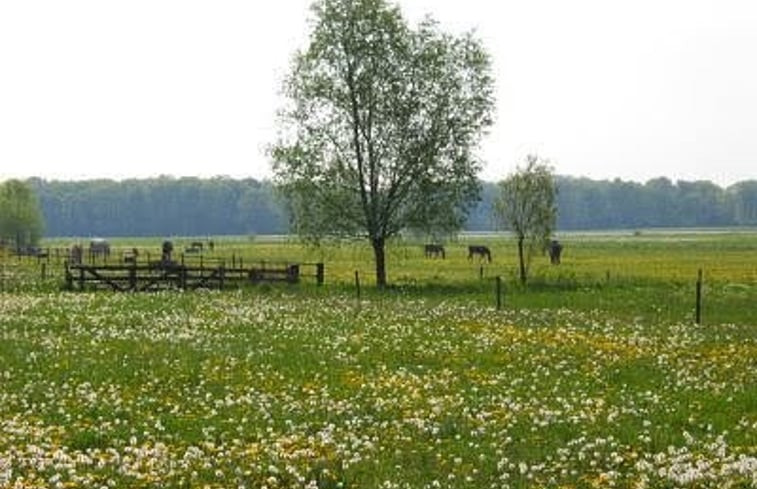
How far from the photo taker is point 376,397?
19.5m

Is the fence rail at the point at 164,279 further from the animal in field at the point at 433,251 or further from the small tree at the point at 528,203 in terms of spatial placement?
the animal in field at the point at 433,251

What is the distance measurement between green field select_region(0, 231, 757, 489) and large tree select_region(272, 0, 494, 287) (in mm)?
17231

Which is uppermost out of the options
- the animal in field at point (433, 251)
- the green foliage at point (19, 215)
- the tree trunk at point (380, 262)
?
the green foliage at point (19, 215)

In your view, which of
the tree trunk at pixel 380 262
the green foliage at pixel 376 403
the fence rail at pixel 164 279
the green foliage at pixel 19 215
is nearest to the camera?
the green foliage at pixel 376 403

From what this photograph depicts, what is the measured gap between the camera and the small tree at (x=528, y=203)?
57875 millimetres

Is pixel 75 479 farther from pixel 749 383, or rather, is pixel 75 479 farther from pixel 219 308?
pixel 219 308

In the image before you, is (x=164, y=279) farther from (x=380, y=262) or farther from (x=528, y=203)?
(x=528, y=203)

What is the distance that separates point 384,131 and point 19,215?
10641 cm

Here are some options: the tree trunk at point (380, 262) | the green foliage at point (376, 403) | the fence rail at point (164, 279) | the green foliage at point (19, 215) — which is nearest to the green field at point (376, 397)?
the green foliage at point (376, 403)

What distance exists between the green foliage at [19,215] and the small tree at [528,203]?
→ 4030 inches

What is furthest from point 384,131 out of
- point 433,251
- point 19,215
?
point 19,215

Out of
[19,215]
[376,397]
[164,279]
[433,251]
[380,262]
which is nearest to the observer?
[376,397]

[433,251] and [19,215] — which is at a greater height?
[19,215]

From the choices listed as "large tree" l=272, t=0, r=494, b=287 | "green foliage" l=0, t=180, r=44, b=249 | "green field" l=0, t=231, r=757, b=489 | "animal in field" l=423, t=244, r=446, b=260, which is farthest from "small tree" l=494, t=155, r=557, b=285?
"green foliage" l=0, t=180, r=44, b=249
